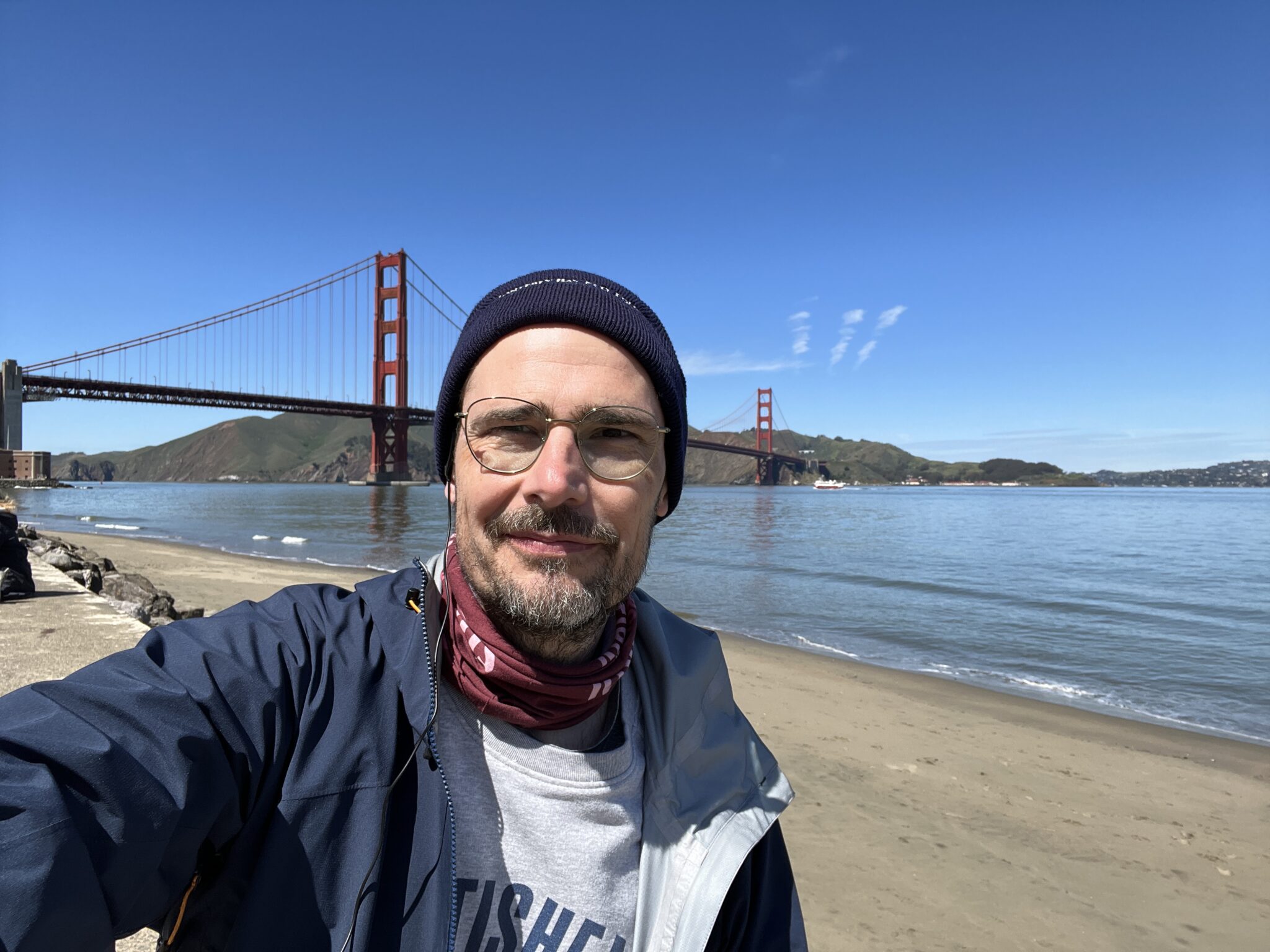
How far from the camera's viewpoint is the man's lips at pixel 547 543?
0.96 metres

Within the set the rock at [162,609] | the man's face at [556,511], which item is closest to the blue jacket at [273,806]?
the man's face at [556,511]

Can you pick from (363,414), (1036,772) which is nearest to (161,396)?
(363,414)

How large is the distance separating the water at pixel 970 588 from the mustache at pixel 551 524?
22.2ft

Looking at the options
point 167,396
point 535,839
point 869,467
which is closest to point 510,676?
point 535,839

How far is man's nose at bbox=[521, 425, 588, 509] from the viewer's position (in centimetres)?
96

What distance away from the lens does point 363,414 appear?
3888cm

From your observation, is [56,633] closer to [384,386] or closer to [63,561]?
[63,561]

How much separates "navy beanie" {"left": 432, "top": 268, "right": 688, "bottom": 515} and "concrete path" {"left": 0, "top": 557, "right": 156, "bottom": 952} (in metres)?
2.57

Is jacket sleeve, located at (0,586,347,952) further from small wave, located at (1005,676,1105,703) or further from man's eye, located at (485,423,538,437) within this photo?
small wave, located at (1005,676,1105,703)

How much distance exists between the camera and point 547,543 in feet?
3.18

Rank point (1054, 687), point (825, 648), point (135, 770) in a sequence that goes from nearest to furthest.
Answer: point (135, 770) → point (1054, 687) → point (825, 648)

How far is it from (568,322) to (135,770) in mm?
753

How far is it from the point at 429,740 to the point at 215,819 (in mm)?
213

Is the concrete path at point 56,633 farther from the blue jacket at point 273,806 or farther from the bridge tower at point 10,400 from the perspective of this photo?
the bridge tower at point 10,400
